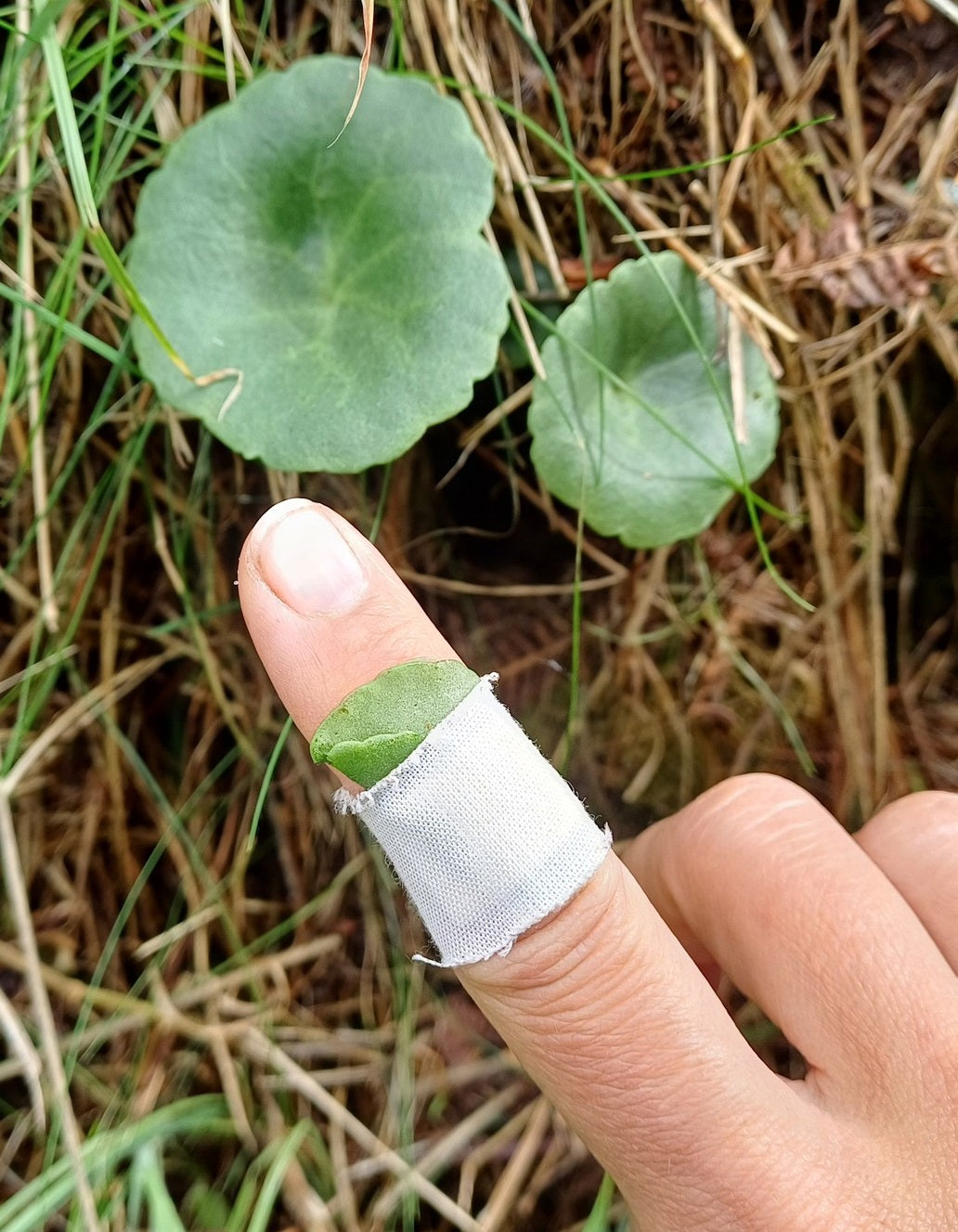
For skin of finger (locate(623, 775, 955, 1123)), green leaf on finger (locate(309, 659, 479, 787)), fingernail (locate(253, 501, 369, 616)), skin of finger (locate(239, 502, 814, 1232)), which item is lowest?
skin of finger (locate(623, 775, 955, 1123))

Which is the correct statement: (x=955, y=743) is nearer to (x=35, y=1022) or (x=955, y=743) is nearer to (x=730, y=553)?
(x=730, y=553)

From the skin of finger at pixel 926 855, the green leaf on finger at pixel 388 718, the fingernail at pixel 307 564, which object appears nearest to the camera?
the green leaf on finger at pixel 388 718

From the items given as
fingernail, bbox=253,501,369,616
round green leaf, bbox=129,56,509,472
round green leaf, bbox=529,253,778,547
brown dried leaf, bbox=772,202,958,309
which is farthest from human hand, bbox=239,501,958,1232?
brown dried leaf, bbox=772,202,958,309

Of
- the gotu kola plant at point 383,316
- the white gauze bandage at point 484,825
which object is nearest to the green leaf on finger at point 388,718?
the white gauze bandage at point 484,825

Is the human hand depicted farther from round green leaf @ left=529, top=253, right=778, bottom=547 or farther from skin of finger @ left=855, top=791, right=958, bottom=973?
round green leaf @ left=529, top=253, right=778, bottom=547

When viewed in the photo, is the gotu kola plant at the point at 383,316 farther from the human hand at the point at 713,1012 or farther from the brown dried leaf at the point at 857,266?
the human hand at the point at 713,1012

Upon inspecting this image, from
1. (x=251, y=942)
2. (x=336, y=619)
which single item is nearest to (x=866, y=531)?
(x=336, y=619)

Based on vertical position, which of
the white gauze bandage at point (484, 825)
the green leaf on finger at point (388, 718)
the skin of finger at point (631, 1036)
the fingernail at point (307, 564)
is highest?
the fingernail at point (307, 564)
